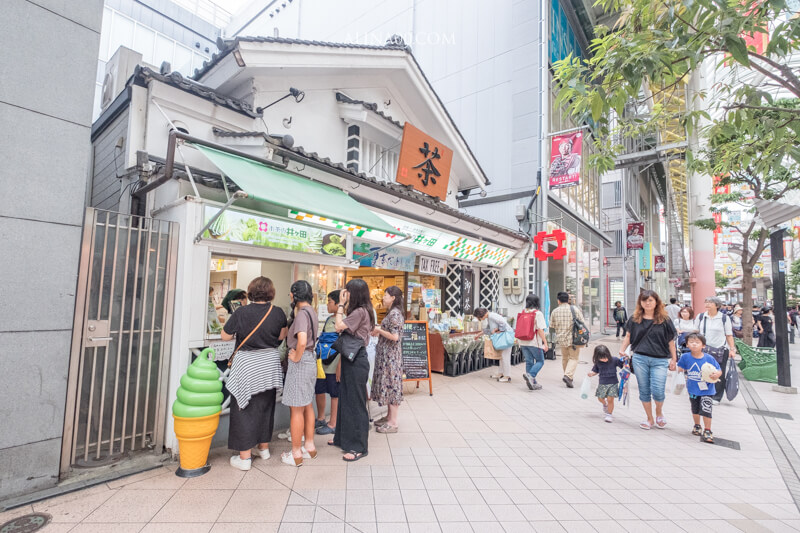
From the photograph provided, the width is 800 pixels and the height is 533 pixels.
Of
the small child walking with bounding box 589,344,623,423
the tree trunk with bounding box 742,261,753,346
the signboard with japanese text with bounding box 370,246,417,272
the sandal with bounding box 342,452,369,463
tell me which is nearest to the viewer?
the sandal with bounding box 342,452,369,463

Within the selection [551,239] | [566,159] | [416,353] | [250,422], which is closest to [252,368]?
[250,422]

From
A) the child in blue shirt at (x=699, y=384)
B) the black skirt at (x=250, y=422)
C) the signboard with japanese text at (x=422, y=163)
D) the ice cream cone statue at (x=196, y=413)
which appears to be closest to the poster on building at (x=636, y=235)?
the signboard with japanese text at (x=422, y=163)

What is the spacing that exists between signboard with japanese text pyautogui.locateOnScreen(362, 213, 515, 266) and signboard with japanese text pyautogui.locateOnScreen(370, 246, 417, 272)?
26cm

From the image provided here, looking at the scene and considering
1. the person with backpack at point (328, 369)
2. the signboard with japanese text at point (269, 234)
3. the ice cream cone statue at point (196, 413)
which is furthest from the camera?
the person with backpack at point (328, 369)

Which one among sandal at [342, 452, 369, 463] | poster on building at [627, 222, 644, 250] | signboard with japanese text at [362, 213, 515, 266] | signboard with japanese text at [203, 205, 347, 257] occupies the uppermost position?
poster on building at [627, 222, 644, 250]

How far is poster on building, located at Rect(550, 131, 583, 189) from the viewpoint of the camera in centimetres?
1152

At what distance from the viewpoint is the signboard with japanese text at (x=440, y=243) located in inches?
300

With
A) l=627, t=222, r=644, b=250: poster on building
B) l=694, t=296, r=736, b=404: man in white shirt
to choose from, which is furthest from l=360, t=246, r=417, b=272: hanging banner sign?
l=627, t=222, r=644, b=250: poster on building

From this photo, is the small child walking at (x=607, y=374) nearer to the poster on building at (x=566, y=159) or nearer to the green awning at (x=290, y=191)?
the green awning at (x=290, y=191)

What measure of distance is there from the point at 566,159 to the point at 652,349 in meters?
7.78

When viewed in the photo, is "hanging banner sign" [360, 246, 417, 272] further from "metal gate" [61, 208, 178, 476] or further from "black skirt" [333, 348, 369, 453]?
"metal gate" [61, 208, 178, 476]

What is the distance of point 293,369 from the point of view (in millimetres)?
4156

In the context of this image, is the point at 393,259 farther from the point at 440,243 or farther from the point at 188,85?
the point at 188,85

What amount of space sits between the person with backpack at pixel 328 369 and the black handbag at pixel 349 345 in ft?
1.51
